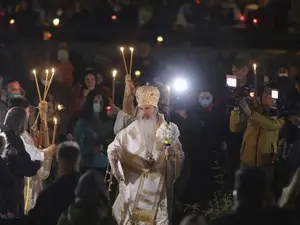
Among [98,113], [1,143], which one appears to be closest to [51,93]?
[98,113]

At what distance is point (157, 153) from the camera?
10.4 m

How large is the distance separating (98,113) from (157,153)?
93.3 inches

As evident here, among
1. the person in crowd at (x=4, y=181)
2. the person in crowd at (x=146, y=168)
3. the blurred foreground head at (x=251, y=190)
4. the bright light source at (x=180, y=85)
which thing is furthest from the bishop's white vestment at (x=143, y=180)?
the blurred foreground head at (x=251, y=190)

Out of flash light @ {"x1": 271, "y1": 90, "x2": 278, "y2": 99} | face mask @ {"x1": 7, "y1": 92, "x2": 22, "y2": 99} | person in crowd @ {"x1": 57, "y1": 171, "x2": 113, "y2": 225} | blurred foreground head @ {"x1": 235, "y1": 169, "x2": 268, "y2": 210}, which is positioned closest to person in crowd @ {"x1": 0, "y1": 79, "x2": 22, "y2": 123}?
face mask @ {"x1": 7, "y1": 92, "x2": 22, "y2": 99}

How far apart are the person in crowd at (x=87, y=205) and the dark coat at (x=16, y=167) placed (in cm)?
212

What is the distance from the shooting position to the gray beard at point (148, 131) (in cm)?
1039

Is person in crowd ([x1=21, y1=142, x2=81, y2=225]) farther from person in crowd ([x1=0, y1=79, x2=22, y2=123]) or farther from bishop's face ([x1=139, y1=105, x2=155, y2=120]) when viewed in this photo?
person in crowd ([x1=0, y1=79, x2=22, y2=123])

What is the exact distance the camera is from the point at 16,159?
9.08 meters

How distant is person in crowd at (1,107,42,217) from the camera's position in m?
9.08

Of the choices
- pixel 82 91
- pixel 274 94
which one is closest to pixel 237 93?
pixel 274 94

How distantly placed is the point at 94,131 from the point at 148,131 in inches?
84.8

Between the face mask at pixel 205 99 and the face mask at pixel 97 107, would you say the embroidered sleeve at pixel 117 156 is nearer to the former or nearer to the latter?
the face mask at pixel 97 107

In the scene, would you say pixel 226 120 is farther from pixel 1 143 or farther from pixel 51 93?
pixel 1 143

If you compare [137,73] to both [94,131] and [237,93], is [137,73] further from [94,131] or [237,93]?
[237,93]
